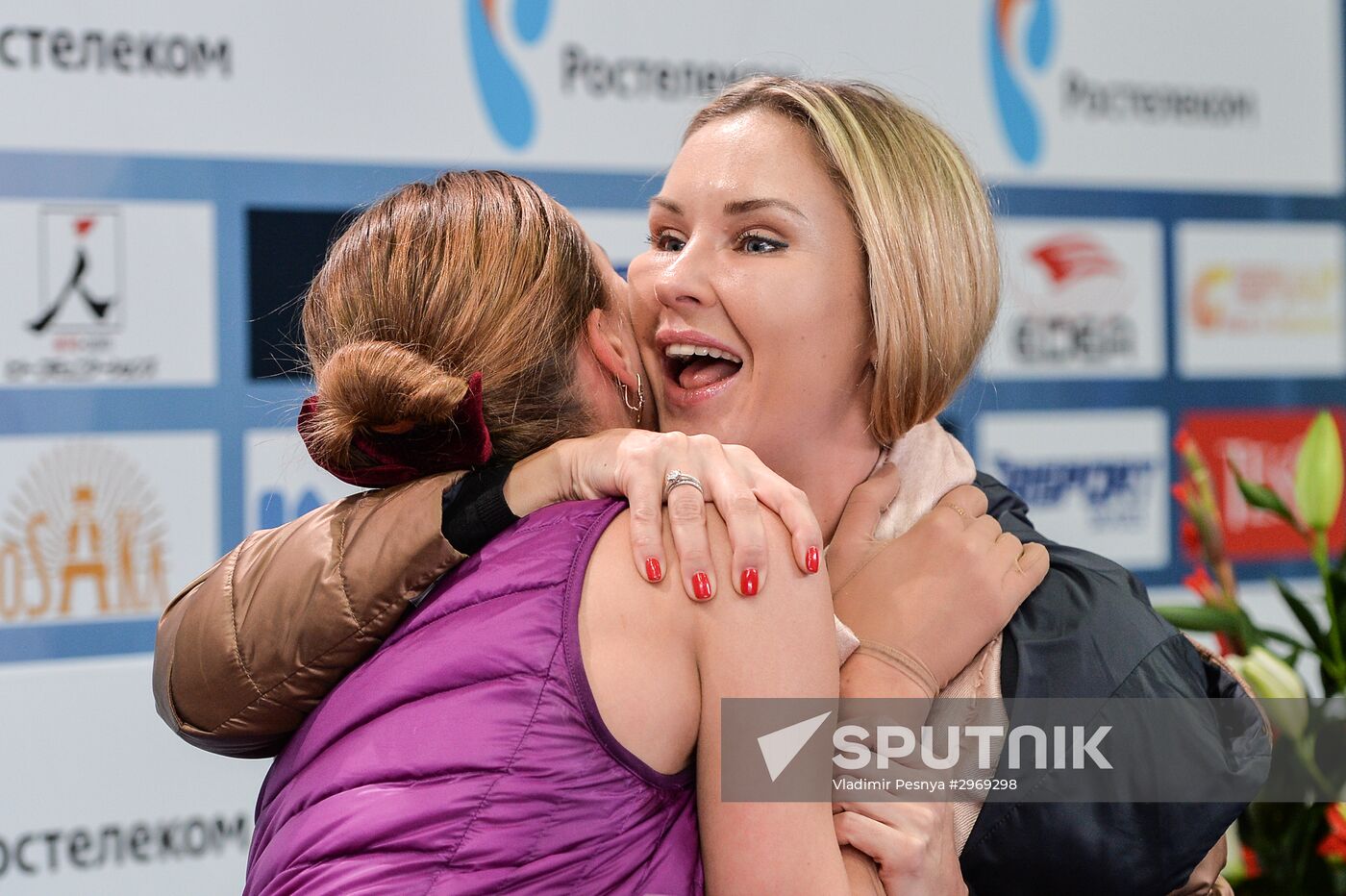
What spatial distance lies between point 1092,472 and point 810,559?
106 inches

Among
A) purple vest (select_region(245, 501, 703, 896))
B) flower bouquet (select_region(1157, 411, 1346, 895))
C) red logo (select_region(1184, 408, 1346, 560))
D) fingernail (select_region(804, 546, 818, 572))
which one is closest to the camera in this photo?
purple vest (select_region(245, 501, 703, 896))

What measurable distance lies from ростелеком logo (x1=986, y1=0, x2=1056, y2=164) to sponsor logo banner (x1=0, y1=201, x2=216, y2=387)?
6.63 feet

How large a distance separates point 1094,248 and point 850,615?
2.52 meters

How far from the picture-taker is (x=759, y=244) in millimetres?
1720

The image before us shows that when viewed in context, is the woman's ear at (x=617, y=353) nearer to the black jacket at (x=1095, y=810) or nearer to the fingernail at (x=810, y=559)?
the fingernail at (x=810, y=559)

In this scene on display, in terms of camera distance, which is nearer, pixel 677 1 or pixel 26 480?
pixel 26 480

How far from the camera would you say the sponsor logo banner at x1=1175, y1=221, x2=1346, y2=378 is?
395cm

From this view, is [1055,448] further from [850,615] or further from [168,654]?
[168,654]

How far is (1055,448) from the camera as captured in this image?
146 inches

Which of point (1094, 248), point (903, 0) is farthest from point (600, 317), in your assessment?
point (1094, 248)

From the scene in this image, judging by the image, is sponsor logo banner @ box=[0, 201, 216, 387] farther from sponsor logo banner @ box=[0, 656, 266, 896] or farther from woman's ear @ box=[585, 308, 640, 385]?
woman's ear @ box=[585, 308, 640, 385]

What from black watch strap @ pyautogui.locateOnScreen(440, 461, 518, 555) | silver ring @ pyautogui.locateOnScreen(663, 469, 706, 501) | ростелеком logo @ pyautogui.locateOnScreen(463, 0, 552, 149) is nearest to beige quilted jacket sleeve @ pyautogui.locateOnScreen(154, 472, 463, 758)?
black watch strap @ pyautogui.locateOnScreen(440, 461, 518, 555)

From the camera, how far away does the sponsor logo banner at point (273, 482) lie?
9.53 feet

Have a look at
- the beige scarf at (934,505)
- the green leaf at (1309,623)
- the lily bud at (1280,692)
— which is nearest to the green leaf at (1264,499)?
the green leaf at (1309,623)
